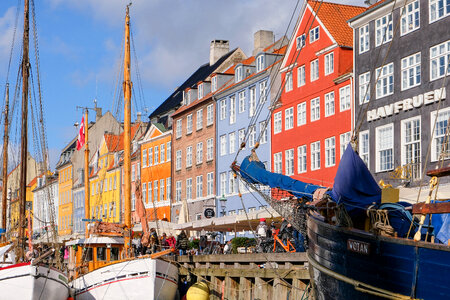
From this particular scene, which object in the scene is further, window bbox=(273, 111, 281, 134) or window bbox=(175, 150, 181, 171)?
window bbox=(175, 150, 181, 171)

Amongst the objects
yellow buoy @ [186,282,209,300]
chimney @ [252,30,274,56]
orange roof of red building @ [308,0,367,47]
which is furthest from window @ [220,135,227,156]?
yellow buoy @ [186,282,209,300]

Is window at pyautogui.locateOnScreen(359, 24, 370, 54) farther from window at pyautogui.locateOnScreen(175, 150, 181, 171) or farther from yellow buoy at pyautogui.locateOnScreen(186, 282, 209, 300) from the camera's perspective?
window at pyautogui.locateOnScreen(175, 150, 181, 171)

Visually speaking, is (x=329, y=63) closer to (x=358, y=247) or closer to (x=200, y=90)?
(x=200, y=90)

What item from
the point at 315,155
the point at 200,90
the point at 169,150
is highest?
the point at 200,90

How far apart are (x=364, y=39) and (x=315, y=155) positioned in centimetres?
739

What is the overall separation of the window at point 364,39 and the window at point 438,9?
182 inches

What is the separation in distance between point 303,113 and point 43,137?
54.6 ft

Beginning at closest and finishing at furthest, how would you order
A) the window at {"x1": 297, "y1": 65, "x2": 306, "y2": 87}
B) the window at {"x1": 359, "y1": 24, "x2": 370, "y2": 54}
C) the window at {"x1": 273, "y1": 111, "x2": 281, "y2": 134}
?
the window at {"x1": 359, "y1": 24, "x2": 370, "y2": 54}, the window at {"x1": 297, "y1": 65, "x2": 306, "y2": 87}, the window at {"x1": 273, "y1": 111, "x2": 281, "y2": 134}

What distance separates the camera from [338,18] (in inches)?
1751

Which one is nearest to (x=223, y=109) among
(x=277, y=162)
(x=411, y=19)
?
(x=277, y=162)

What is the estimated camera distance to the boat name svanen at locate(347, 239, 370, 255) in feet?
44.4

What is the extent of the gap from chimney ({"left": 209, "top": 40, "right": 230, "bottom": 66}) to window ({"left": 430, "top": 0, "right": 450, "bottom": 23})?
3529cm

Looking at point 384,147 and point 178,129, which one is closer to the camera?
point 384,147

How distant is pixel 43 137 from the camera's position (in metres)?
32.7
